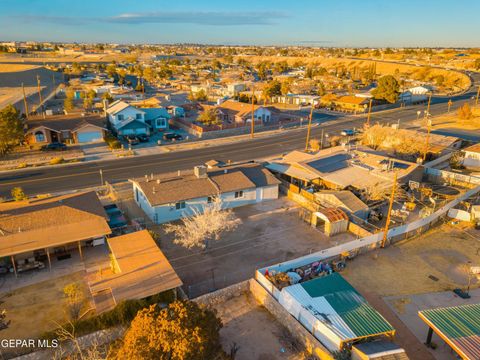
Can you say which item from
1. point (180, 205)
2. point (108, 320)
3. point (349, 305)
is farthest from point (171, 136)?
point (349, 305)

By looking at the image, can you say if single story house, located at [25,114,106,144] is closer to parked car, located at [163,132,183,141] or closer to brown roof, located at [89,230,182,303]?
parked car, located at [163,132,183,141]

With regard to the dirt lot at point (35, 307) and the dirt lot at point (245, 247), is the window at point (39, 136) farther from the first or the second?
the dirt lot at point (35, 307)

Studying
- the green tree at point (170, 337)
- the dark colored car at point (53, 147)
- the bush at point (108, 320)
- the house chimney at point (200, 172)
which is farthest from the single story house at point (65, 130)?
the green tree at point (170, 337)

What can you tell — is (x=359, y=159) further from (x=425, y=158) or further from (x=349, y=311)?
(x=349, y=311)

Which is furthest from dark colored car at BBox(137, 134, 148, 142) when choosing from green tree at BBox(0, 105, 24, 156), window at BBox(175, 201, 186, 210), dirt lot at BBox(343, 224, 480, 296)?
dirt lot at BBox(343, 224, 480, 296)

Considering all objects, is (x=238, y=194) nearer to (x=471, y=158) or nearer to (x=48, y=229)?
(x=48, y=229)

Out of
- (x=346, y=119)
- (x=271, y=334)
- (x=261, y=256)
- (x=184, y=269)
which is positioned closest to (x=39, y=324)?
(x=184, y=269)
